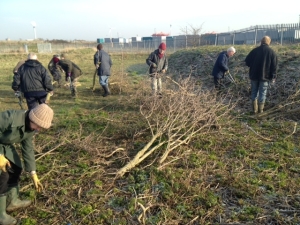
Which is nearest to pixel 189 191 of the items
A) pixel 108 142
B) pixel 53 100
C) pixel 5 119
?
pixel 108 142

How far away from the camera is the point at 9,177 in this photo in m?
3.05

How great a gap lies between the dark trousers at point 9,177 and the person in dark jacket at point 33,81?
2.82 meters

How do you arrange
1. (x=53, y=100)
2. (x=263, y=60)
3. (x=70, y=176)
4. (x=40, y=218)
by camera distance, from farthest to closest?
(x=53, y=100) → (x=263, y=60) → (x=70, y=176) → (x=40, y=218)

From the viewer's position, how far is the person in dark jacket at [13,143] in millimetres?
2699

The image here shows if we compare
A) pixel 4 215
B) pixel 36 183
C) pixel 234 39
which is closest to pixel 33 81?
pixel 36 183

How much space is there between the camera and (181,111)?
5000mm

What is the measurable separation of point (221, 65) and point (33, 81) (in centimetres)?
492

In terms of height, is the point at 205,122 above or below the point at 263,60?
below

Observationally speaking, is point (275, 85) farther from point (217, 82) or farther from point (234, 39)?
point (234, 39)

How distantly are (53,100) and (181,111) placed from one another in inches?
195

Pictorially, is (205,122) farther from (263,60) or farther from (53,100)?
(53,100)

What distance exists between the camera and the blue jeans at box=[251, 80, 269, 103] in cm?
623

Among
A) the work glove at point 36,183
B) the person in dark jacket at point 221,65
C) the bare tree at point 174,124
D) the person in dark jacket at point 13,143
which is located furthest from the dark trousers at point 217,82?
the person in dark jacket at point 13,143

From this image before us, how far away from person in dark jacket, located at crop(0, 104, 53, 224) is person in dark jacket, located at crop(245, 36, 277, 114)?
16.1 feet
